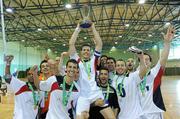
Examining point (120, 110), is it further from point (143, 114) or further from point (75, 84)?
point (75, 84)

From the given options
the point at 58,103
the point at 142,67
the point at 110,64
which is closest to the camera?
the point at 58,103

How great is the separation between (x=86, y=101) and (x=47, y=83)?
0.58 m

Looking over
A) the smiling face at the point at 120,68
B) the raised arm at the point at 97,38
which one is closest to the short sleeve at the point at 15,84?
the raised arm at the point at 97,38

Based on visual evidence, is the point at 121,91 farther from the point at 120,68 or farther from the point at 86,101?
the point at 86,101

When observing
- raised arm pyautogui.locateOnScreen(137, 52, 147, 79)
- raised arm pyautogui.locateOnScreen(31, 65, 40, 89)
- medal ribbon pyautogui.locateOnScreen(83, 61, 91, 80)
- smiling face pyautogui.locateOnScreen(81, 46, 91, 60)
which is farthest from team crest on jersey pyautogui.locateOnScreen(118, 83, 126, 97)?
raised arm pyautogui.locateOnScreen(31, 65, 40, 89)

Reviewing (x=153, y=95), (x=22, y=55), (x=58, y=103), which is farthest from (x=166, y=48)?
(x=22, y=55)

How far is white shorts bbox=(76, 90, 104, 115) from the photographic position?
12.7ft

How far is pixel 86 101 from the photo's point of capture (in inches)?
157

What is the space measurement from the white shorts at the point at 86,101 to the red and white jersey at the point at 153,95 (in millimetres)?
598

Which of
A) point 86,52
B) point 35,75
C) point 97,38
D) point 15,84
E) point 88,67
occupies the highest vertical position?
point 97,38

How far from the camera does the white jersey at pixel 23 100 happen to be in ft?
13.6

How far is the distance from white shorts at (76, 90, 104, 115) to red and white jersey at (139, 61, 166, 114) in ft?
1.96

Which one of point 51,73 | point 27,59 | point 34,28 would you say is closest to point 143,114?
point 51,73

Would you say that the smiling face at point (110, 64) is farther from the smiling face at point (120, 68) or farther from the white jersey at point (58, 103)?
the white jersey at point (58, 103)
